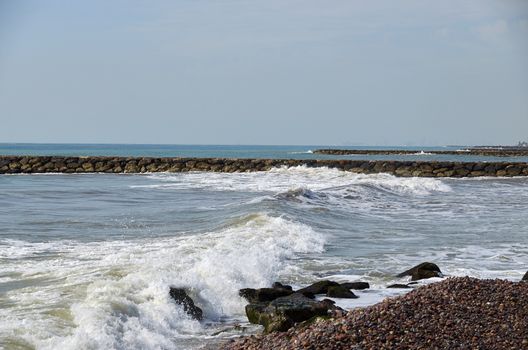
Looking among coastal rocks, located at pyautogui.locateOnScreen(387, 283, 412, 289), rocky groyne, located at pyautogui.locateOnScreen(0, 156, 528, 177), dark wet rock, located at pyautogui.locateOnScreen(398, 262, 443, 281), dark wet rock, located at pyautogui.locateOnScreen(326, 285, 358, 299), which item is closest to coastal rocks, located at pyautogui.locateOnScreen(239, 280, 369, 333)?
dark wet rock, located at pyautogui.locateOnScreen(326, 285, 358, 299)

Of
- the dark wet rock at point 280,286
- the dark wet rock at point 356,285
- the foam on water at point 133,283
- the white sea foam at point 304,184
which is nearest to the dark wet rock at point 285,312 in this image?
the foam on water at point 133,283

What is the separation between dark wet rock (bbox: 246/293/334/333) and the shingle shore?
0.93ft

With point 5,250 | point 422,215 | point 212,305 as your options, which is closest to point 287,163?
point 422,215

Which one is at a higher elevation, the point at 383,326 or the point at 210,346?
the point at 383,326

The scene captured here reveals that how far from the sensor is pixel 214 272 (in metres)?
9.98

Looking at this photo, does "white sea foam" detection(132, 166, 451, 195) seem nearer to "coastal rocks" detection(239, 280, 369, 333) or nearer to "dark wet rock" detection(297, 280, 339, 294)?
"dark wet rock" detection(297, 280, 339, 294)

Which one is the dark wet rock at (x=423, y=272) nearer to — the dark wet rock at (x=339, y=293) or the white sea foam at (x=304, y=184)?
the dark wet rock at (x=339, y=293)

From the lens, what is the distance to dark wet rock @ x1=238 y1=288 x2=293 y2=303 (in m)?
8.82

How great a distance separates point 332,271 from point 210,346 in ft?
13.7

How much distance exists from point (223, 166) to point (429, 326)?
37470mm

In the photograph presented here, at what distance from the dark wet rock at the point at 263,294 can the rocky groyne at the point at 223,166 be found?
31.3m

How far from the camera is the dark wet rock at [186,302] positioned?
827 centimetres

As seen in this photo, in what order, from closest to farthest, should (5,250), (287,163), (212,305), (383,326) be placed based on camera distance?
(383,326) < (212,305) < (5,250) < (287,163)

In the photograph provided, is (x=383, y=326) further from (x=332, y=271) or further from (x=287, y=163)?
(x=287, y=163)
